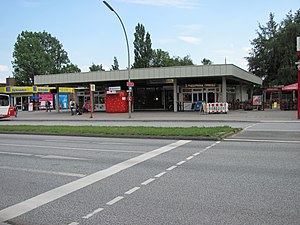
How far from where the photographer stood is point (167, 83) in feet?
140

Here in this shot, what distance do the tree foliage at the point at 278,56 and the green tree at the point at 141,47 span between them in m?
22.9

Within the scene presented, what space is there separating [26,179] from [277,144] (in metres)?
8.32

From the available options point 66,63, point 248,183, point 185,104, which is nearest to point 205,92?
point 185,104

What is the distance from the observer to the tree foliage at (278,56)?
52.0 metres

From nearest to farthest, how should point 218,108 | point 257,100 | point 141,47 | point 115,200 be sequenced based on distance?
point 115,200 → point 218,108 → point 257,100 → point 141,47

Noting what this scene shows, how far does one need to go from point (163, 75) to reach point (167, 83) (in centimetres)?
783

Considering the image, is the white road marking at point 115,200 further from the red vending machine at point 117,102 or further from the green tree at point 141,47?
the green tree at point 141,47

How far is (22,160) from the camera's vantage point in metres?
9.82

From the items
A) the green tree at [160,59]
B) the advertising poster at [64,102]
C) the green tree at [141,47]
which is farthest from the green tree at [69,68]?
the advertising poster at [64,102]

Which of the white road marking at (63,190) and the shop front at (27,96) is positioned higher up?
the shop front at (27,96)

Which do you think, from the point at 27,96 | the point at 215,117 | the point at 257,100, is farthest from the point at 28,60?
the point at 215,117

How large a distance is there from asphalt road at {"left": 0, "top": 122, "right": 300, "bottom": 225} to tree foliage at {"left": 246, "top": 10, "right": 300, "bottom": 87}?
45.6 meters

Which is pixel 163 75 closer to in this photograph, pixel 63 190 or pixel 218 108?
pixel 218 108

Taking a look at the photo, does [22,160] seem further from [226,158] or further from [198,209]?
[198,209]
